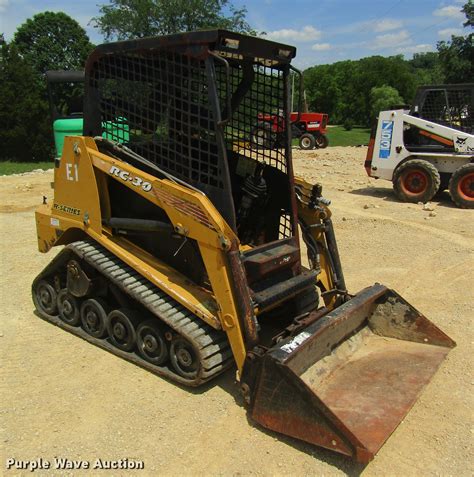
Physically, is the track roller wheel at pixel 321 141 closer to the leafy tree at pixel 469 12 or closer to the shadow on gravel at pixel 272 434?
the leafy tree at pixel 469 12

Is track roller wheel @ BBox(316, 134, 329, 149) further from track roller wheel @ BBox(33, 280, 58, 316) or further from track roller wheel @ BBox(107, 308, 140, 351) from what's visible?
track roller wheel @ BBox(107, 308, 140, 351)

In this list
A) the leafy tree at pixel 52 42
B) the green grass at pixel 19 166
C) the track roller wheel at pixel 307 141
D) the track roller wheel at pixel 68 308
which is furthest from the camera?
the leafy tree at pixel 52 42

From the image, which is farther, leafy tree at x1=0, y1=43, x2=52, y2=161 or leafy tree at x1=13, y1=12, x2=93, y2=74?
leafy tree at x1=13, y1=12, x2=93, y2=74

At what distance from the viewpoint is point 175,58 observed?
11.7ft

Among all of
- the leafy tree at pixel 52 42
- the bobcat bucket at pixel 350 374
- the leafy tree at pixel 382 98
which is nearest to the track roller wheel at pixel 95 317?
the bobcat bucket at pixel 350 374

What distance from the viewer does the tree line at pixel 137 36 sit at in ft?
53.6

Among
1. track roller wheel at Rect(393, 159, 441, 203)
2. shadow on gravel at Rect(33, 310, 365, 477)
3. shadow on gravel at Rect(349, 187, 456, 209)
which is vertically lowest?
shadow on gravel at Rect(33, 310, 365, 477)

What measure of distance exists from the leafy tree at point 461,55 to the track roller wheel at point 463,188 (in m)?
21.2

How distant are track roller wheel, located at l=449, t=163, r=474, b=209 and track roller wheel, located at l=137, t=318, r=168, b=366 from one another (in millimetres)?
8147

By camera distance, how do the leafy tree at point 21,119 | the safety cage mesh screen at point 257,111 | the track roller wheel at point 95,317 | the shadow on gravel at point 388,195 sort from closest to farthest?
the safety cage mesh screen at point 257,111 → the track roller wheel at point 95,317 → the shadow on gravel at point 388,195 → the leafy tree at point 21,119

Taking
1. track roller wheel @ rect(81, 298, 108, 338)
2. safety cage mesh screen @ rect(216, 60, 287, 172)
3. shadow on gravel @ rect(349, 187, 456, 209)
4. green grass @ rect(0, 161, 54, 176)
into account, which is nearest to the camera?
safety cage mesh screen @ rect(216, 60, 287, 172)

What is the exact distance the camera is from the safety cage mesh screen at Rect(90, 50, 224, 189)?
3486 mm

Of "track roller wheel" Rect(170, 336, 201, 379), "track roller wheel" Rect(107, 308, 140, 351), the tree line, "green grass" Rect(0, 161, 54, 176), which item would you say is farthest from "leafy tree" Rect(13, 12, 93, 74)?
"track roller wheel" Rect(170, 336, 201, 379)

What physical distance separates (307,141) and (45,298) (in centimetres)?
1911
